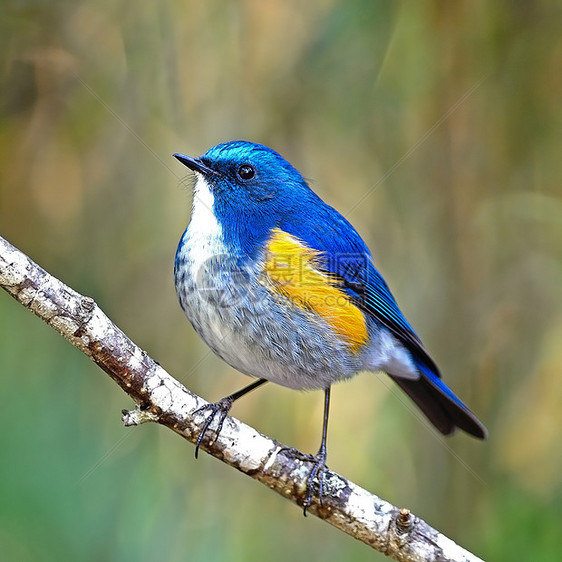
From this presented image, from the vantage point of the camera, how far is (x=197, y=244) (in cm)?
322

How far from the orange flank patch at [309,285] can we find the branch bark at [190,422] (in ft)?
1.98

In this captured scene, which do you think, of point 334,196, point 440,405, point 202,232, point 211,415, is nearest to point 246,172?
point 202,232

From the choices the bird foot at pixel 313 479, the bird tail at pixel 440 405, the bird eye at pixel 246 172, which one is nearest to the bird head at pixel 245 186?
the bird eye at pixel 246 172

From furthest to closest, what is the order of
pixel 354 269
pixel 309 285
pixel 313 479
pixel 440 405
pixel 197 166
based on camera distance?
1. pixel 440 405
2. pixel 354 269
3. pixel 197 166
4. pixel 309 285
5. pixel 313 479

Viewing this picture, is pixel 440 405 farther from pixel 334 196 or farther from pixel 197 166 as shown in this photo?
pixel 197 166

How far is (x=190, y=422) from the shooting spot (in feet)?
8.97

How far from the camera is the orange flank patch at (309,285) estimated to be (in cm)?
314

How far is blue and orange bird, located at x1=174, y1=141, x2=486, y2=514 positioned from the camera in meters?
3.10

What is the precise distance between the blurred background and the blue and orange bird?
42cm

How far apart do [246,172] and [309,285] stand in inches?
23.4

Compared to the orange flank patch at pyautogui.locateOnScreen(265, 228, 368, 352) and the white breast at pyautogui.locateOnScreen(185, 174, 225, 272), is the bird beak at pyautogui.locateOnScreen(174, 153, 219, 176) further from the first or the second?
the orange flank patch at pyautogui.locateOnScreen(265, 228, 368, 352)

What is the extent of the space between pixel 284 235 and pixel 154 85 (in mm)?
1550

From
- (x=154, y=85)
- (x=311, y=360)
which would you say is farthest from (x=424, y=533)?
(x=154, y=85)

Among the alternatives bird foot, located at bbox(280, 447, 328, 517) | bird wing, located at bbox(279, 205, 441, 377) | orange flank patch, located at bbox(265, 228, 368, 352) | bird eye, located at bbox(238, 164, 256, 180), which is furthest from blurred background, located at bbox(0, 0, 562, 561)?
bird foot, located at bbox(280, 447, 328, 517)
